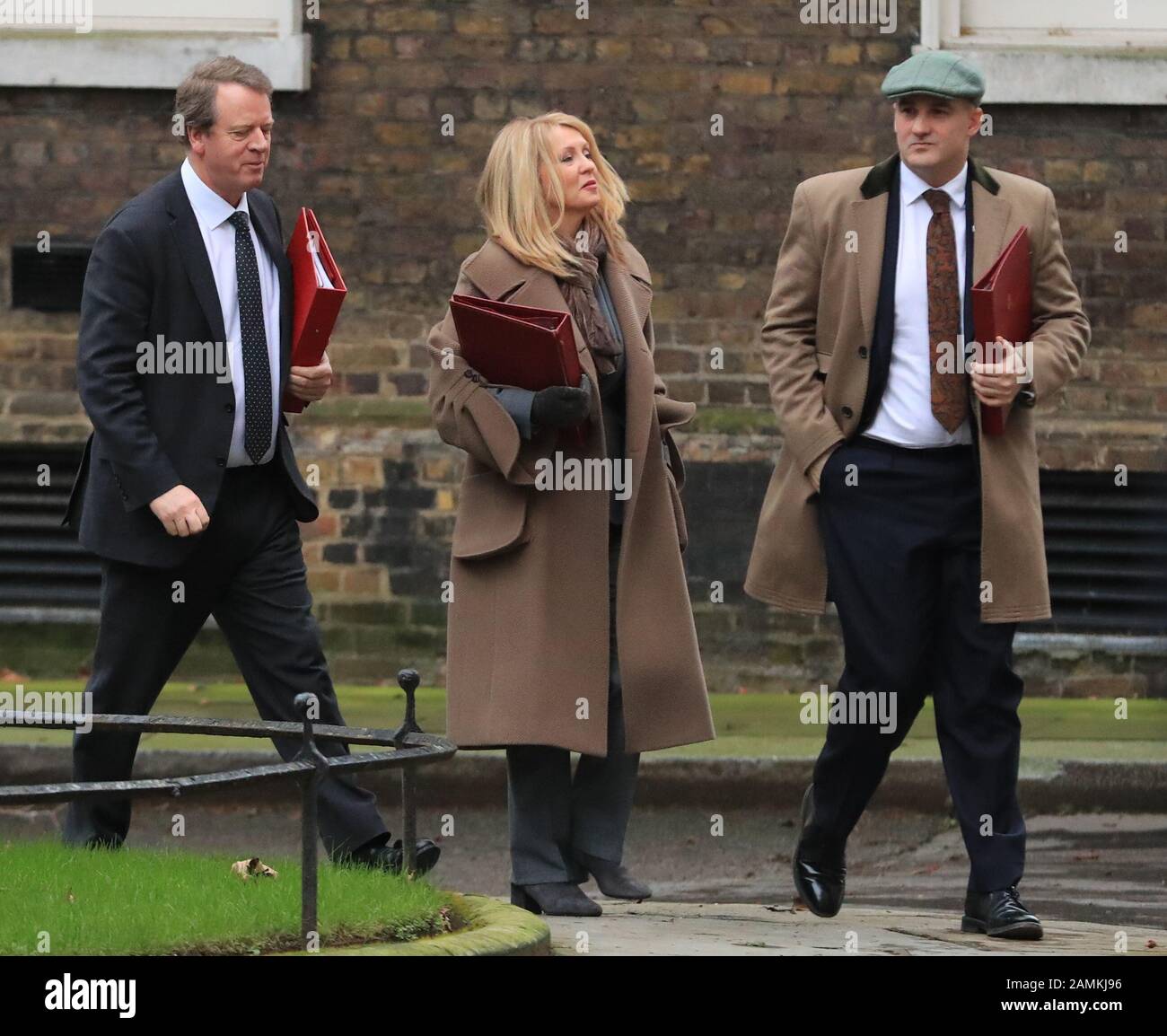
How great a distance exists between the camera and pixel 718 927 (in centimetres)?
606

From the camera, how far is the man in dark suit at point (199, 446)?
19.9ft

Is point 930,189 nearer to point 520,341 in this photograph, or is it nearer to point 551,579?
point 520,341

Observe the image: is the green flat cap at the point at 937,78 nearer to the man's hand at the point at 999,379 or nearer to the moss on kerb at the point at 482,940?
the man's hand at the point at 999,379

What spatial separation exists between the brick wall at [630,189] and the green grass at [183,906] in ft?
15.7

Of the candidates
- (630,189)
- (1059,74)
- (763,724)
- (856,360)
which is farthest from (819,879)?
(1059,74)

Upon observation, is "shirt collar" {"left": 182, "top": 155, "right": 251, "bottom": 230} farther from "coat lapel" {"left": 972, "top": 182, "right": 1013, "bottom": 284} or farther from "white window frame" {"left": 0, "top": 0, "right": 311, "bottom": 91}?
"white window frame" {"left": 0, "top": 0, "right": 311, "bottom": 91}

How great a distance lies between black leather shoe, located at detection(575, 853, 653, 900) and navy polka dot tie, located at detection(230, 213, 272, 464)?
136 cm

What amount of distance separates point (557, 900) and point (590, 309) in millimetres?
1525

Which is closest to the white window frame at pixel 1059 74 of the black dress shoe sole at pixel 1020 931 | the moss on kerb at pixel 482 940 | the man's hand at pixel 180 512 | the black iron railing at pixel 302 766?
the black dress shoe sole at pixel 1020 931

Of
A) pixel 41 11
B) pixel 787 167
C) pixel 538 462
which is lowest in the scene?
pixel 538 462

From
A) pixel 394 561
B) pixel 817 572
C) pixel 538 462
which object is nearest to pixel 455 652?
pixel 538 462
